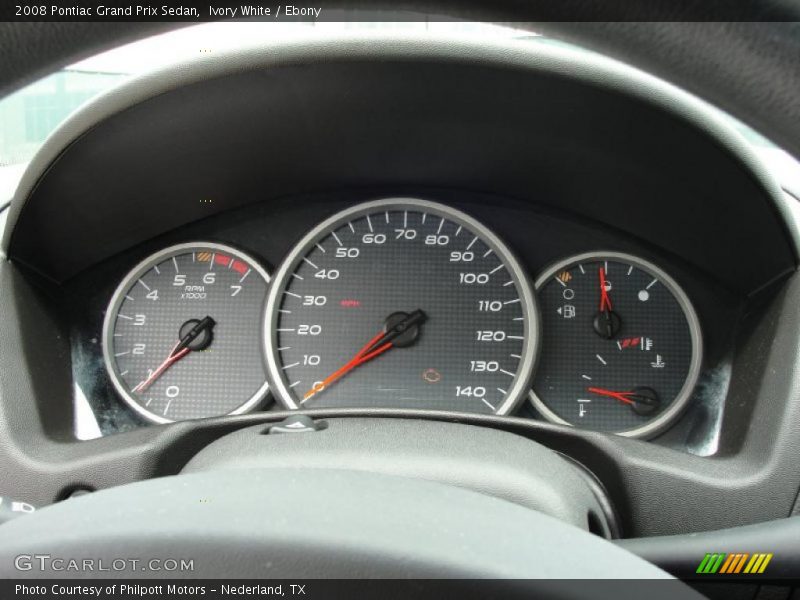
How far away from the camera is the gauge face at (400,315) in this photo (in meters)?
2.38

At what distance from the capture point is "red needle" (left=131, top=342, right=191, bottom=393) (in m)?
2.44

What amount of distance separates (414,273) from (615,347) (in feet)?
1.99

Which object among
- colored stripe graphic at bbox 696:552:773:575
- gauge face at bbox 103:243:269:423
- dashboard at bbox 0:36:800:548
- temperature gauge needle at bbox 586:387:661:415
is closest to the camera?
colored stripe graphic at bbox 696:552:773:575

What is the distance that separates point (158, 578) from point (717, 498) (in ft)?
3.60

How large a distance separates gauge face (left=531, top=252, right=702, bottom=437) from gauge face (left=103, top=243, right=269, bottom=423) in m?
0.84

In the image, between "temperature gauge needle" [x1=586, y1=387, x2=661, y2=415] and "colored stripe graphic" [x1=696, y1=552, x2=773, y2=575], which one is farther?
"temperature gauge needle" [x1=586, y1=387, x2=661, y2=415]

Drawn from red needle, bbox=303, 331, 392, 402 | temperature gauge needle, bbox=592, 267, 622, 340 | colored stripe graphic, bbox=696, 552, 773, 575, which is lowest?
colored stripe graphic, bbox=696, 552, 773, 575

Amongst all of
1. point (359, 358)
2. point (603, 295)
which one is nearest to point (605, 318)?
point (603, 295)

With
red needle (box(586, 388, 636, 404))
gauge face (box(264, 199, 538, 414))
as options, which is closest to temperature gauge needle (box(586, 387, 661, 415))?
red needle (box(586, 388, 636, 404))

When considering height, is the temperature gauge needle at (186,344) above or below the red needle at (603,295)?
below

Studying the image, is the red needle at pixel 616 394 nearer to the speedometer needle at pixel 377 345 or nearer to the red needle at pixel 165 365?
the speedometer needle at pixel 377 345

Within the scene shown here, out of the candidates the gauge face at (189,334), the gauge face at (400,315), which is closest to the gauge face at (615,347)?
the gauge face at (400,315)

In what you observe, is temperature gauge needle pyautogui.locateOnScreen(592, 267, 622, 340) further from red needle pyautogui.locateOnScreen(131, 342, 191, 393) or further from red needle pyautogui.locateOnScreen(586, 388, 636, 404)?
red needle pyautogui.locateOnScreen(131, 342, 191, 393)

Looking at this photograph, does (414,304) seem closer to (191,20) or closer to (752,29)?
(191,20)
